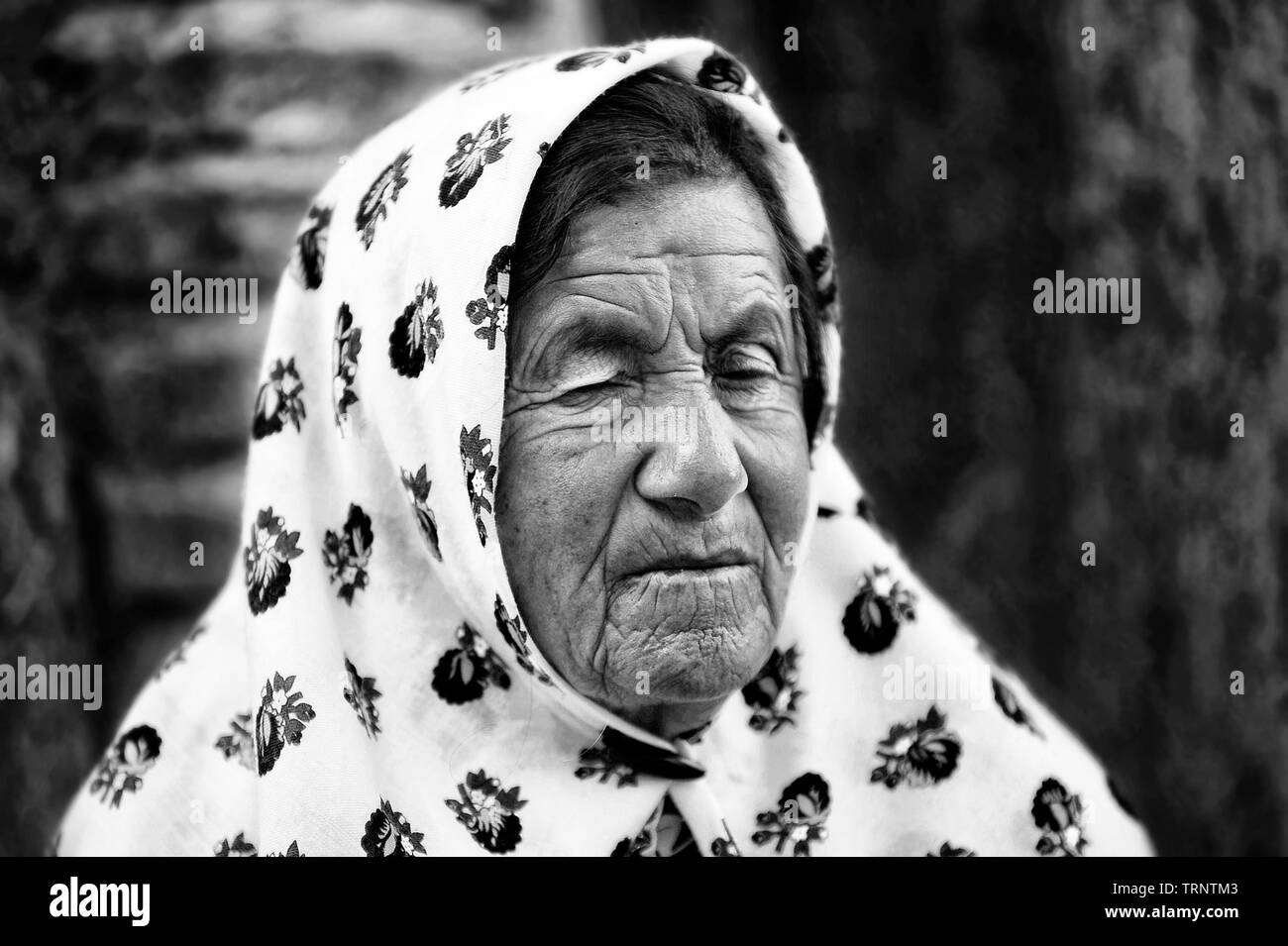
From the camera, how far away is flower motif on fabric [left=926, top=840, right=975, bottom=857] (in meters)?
2.39

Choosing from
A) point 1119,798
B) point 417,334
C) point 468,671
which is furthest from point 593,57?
point 1119,798

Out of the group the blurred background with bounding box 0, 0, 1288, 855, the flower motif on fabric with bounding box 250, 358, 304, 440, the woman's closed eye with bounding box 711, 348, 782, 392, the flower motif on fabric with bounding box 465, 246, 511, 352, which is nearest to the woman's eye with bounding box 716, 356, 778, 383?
the woman's closed eye with bounding box 711, 348, 782, 392

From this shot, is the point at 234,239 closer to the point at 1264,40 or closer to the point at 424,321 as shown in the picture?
the point at 424,321

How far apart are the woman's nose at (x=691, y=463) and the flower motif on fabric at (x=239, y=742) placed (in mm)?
886

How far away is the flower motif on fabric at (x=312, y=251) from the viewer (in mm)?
2354

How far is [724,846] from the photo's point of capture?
7.16 ft

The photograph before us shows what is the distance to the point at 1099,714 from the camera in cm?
374

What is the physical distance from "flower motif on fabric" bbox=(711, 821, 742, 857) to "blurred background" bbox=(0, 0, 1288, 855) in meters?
1.93

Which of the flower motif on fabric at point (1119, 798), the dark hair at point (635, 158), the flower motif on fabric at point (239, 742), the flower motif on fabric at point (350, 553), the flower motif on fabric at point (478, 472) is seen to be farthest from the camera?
the flower motif on fabric at point (1119, 798)

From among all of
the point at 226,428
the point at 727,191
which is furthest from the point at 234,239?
the point at 727,191

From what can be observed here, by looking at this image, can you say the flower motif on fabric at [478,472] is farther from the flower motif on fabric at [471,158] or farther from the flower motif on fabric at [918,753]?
the flower motif on fabric at [918,753]

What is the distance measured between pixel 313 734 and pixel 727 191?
1.12 metres

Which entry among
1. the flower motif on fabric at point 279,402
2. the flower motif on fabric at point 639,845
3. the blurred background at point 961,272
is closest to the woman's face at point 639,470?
the flower motif on fabric at point 639,845

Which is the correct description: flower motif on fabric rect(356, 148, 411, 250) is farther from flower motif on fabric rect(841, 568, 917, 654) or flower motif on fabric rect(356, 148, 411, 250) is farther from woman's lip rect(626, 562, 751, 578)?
flower motif on fabric rect(841, 568, 917, 654)
